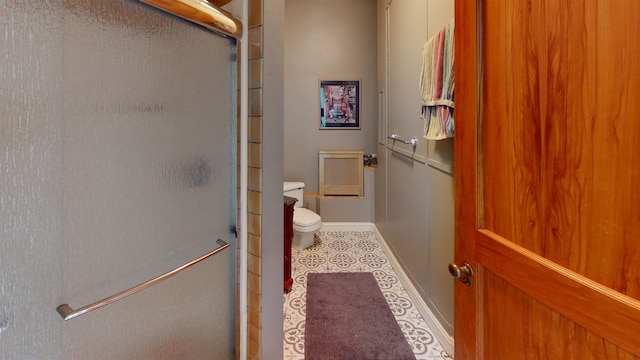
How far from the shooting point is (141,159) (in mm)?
827

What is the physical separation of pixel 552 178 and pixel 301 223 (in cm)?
248

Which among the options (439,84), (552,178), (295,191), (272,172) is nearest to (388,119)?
(295,191)

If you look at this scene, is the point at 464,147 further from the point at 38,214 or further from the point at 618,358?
the point at 38,214

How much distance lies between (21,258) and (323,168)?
10.9 ft

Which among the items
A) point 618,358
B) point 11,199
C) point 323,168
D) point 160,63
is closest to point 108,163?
point 11,199

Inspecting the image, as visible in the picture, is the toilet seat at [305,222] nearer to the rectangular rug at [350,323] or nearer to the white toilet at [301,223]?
the white toilet at [301,223]

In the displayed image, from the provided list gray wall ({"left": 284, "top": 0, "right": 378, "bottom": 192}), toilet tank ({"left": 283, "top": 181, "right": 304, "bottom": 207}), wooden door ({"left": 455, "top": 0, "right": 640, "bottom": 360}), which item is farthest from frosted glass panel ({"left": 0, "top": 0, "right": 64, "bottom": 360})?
gray wall ({"left": 284, "top": 0, "right": 378, "bottom": 192})

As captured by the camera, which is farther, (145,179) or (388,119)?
(388,119)

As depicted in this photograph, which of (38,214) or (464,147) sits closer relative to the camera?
(38,214)

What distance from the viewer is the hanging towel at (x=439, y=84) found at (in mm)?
1483

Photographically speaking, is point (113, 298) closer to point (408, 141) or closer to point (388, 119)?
point (408, 141)

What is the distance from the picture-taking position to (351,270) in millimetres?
2699

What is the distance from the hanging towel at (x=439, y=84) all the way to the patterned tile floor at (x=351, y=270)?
47.2 inches

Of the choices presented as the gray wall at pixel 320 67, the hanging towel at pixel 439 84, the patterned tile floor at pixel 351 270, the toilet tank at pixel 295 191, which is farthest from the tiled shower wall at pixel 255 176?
the gray wall at pixel 320 67
